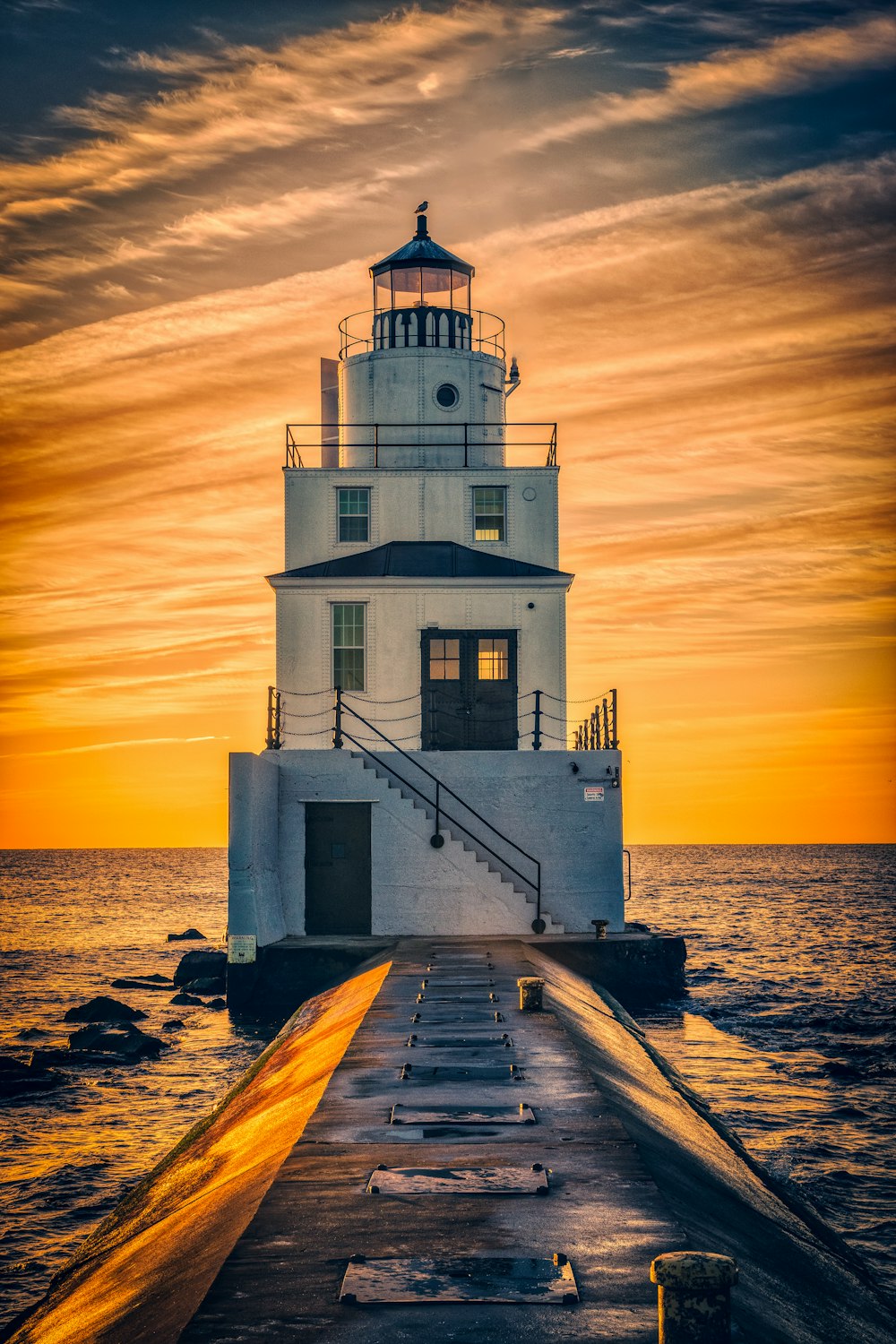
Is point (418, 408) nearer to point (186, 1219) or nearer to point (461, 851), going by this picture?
point (461, 851)

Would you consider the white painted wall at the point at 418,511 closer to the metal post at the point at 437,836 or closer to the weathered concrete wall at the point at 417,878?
the weathered concrete wall at the point at 417,878

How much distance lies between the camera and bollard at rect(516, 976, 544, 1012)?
1609cm

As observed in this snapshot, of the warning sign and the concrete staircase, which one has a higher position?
the concrete staircase

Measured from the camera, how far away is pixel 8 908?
87.6 m

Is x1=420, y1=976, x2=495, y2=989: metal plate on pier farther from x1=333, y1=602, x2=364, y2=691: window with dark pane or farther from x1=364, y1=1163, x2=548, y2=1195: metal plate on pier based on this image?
x1=333, y1=602, x2=364, y2=691: window with dark pane

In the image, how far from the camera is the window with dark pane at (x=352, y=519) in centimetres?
3200

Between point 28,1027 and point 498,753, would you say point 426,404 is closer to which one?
point 498,753

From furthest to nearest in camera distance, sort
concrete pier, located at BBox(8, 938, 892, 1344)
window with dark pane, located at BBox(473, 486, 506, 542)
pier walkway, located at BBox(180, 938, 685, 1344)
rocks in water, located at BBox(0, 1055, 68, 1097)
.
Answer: window with dark pane, located at BBox(473, 486, 506, 542) < rocks in water, located at BBox(0, 1055, 68, 1097) < concrete pier, located at BBox(8, 938, 892, 1344) < pier walkway, located at BBox(180, 938, 685, 1344)

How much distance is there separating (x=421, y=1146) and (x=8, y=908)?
84240 millimetres

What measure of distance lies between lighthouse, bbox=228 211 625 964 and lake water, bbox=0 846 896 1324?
11.3ft

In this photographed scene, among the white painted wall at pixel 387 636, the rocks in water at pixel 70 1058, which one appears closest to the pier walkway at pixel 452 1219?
the rocks in water at pixel 70 1058

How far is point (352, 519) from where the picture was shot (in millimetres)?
32031

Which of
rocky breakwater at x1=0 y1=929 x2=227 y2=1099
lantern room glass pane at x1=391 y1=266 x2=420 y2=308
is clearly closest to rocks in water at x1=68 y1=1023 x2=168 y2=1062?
rocky breakwater at x1=0 y1=929 x2=227 y2=1099

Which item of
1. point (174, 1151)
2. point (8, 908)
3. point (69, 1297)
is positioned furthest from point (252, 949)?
point (8, 908)
